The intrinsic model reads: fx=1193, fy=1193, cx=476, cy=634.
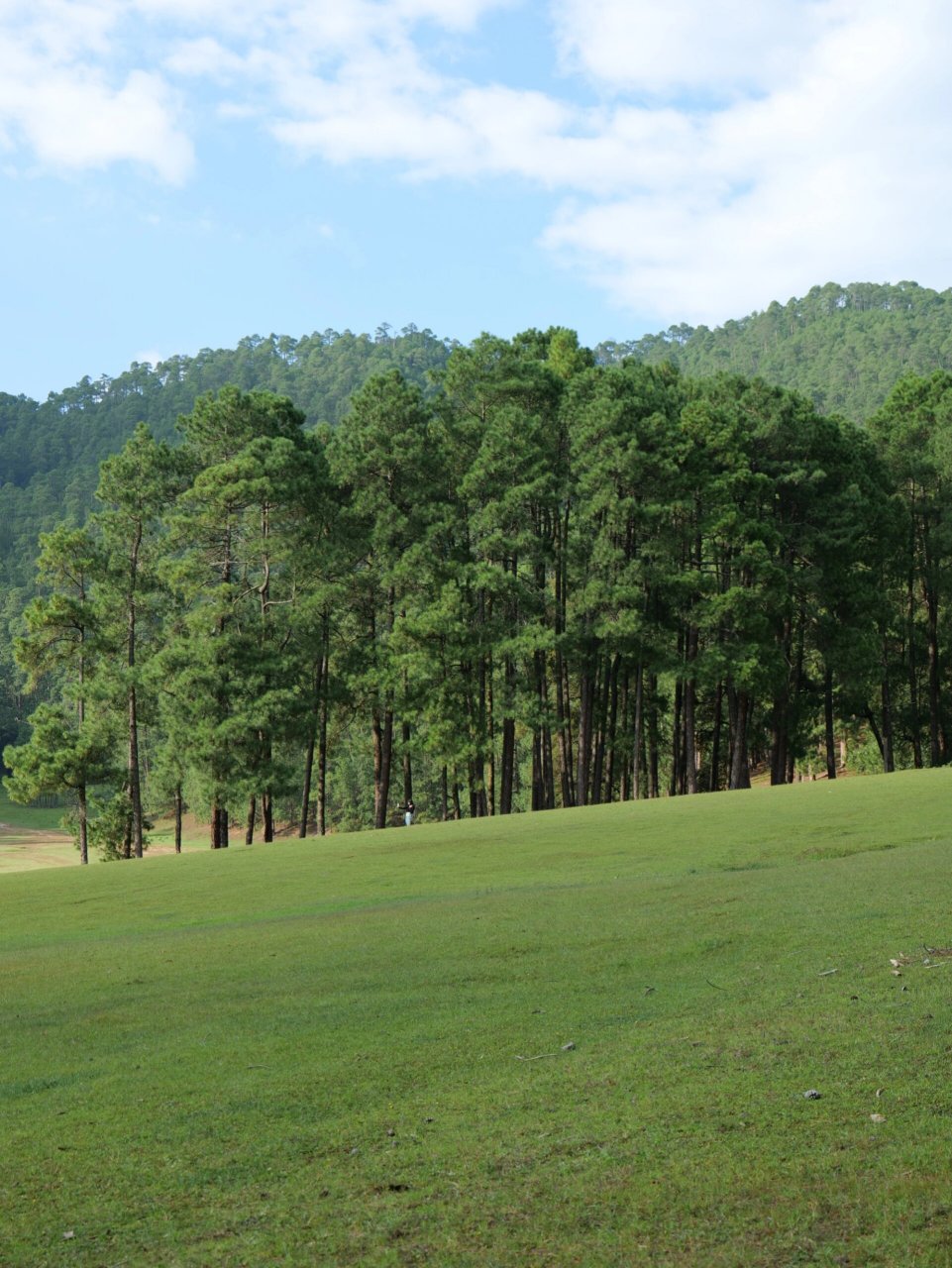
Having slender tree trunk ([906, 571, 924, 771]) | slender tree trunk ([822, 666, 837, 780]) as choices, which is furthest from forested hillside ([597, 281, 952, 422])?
slender tree trunk ([822, 666, 837, 780])

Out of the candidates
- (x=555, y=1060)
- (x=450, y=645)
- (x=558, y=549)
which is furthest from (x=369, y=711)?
(x=555, y=1060)

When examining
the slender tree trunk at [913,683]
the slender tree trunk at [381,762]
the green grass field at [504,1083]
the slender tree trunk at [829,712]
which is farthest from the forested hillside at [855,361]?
the green grass field at [504,1083]

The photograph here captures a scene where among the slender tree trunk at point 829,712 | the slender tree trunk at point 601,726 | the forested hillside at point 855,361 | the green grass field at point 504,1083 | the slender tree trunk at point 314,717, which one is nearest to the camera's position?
the green grass field at point 504,1083

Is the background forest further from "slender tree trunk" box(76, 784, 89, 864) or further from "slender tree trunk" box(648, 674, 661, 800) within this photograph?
"slender tree trunk" box(76, 784, 89, 864)

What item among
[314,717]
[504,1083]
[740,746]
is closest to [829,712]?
[740,746]

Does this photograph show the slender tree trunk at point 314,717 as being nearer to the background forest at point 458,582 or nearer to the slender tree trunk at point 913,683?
the background forest at point 458,582

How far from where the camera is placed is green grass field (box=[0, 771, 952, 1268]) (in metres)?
6.20

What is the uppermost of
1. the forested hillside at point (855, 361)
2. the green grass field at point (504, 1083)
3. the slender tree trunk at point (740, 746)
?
the forested hillside at point (855, 361)

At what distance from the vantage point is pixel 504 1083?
345 inches

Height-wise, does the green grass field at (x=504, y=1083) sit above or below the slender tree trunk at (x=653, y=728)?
below

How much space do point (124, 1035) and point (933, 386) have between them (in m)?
57.6

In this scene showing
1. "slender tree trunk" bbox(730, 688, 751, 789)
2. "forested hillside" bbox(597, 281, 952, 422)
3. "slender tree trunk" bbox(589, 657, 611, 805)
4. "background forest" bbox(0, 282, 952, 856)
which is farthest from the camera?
"forested hillside" bbox(597, 281, 952, 422)

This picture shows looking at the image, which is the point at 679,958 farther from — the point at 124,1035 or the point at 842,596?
the point at 842,596

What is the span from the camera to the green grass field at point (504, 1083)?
620 cm
